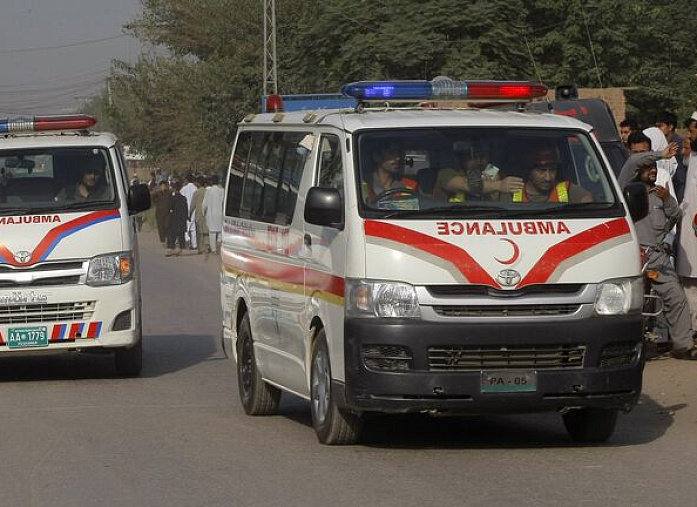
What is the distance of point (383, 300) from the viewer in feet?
29.7

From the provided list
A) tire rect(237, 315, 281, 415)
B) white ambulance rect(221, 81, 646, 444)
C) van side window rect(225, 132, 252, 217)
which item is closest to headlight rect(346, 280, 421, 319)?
white ambulance rect(221, 81, 646, 444)

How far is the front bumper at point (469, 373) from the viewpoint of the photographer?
8.98m

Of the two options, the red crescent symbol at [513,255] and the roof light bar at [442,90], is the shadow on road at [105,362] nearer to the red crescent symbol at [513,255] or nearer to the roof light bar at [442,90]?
the roof light bar at [442,90]

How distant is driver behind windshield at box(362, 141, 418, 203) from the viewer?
953 centimetres

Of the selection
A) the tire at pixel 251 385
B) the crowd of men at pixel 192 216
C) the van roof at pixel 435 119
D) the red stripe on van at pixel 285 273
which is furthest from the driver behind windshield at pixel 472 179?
the crowd of men at pixel 192 216

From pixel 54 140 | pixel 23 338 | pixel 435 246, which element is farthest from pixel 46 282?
pixel 435 246

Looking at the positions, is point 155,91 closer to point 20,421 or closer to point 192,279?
point 192,279

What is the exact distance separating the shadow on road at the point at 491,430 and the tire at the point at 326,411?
0.74 ft

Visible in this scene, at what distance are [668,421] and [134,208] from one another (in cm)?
574

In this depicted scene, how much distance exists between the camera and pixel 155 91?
219 feet


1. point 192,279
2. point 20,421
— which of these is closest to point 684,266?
point 20,421

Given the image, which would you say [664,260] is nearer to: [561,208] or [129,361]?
[561,208]

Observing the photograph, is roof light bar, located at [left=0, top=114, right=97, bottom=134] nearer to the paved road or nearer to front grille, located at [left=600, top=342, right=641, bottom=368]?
the paved road

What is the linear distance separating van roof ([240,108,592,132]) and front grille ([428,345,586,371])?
157 centimetres
